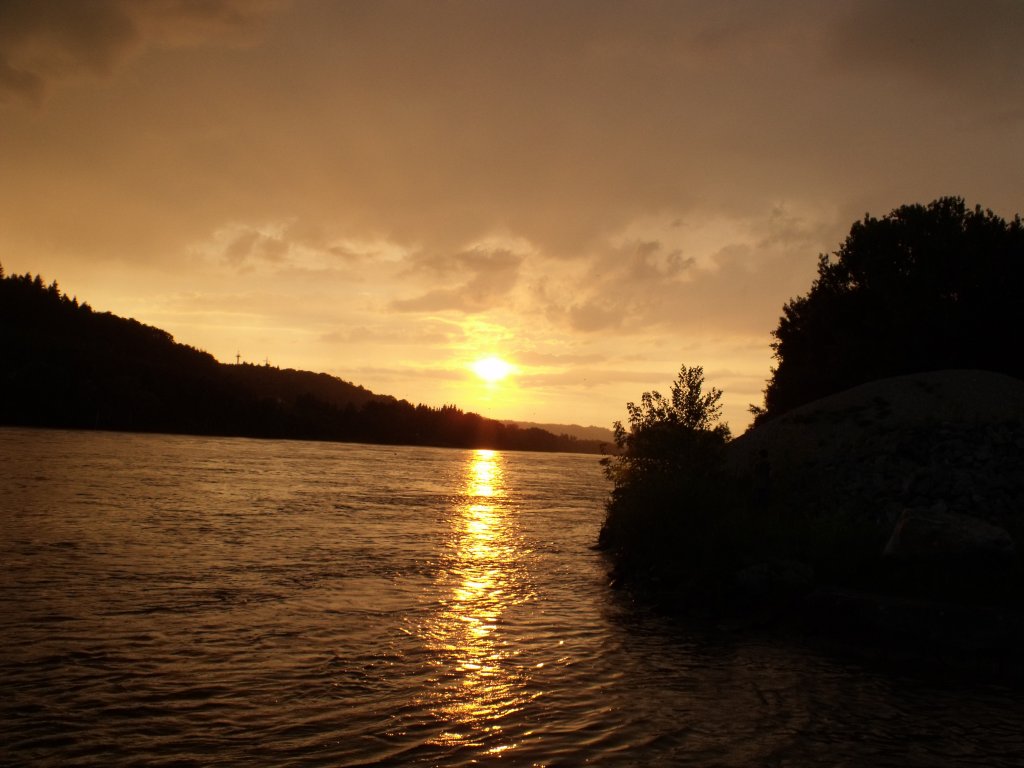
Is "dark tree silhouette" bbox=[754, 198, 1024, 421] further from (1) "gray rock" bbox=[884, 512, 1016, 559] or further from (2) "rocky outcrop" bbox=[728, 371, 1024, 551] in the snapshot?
(1) "gray rock" bbox=[884, 512, 1016, 559]

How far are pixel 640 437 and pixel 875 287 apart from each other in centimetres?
2235

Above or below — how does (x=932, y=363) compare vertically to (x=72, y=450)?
above

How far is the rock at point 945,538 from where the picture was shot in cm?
1906

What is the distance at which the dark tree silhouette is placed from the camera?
42.4 metres

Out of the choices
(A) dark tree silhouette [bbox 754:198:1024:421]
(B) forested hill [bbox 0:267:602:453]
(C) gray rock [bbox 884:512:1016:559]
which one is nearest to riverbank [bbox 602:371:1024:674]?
(C) gray rock [bbox 884:512:1016:559]

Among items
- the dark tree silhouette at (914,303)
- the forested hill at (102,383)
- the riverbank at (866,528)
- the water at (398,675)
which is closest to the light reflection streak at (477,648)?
the water at (398,675)

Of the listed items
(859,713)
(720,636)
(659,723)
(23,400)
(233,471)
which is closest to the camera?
(659,723)

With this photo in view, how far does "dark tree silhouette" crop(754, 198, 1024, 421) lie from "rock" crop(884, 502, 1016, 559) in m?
25.8

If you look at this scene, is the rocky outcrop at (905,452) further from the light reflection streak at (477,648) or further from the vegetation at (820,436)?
the light reflection streak at (477,648)

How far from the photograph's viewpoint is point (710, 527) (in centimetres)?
2414

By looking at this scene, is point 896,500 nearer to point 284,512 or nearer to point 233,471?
point 284,512

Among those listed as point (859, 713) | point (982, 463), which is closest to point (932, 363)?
point (982, 463)

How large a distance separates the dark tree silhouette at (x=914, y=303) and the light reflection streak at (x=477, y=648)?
81.6 feet

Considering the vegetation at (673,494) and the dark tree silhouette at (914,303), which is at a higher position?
the dark tree silhouette at (914,303)
